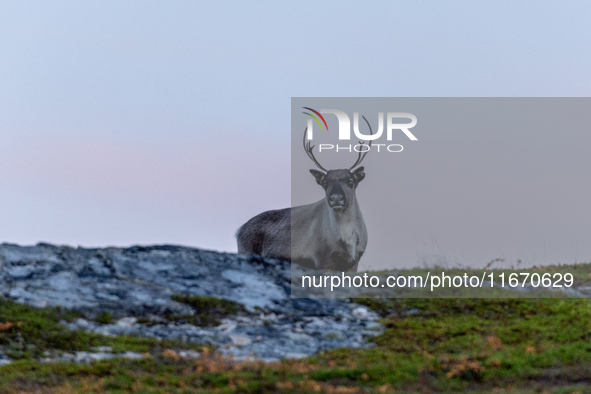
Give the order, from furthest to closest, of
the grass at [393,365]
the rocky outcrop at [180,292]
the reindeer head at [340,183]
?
the reindeer head at [340,183], the rocky outcrop at [180,292], the grass at [393,365]

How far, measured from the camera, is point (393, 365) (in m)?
12.1

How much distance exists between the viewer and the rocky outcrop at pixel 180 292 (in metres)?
15.1

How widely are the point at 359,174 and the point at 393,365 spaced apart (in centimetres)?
1083

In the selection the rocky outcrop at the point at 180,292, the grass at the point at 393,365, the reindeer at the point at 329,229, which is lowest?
the grass at the point at 393,365

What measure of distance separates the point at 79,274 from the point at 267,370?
26.1 feet

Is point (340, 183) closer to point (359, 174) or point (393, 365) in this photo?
point (359, 174)

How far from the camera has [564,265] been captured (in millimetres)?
22812

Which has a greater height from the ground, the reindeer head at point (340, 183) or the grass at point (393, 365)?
the reindeer head at point (340, 183)

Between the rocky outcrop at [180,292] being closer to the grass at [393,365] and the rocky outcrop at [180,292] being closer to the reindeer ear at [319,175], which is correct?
the grass at [393,365]

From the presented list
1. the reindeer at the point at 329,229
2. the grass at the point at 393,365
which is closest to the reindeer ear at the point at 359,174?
the reindeer at the point at 329,229

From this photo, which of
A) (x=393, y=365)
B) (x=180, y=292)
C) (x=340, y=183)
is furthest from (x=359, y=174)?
(x=393, y=365)

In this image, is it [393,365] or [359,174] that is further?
[359,174]

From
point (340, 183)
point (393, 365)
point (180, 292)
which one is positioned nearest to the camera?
point (393, 365)

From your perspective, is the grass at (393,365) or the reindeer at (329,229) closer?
the grass at (393,365)
